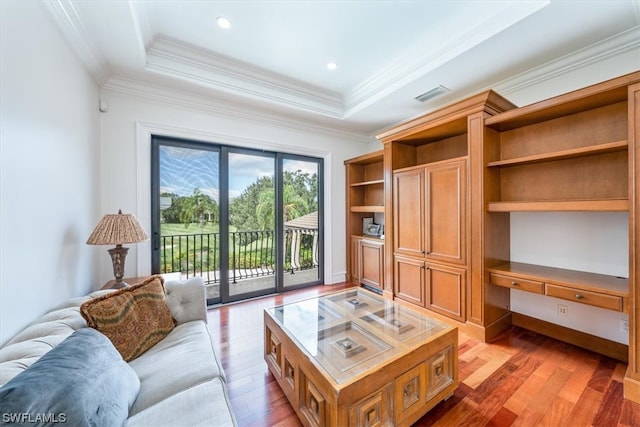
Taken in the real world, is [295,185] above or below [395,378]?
above

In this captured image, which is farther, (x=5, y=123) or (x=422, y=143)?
(x=422, y=143)

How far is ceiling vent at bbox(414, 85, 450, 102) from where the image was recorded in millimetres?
2851

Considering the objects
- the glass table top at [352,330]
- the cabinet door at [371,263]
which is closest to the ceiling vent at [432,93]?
the cabinet door at [371,263]

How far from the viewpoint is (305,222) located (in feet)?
13.5

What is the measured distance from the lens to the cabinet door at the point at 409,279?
2990mm

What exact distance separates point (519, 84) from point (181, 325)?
3.89 metres

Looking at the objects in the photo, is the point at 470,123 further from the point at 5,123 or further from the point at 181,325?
the point at 5,123

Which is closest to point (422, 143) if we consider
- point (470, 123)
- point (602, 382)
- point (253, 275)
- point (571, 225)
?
point (470, 123)

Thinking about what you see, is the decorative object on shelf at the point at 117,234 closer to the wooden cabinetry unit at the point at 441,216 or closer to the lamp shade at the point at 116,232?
the lamp shade at the point at 116,232

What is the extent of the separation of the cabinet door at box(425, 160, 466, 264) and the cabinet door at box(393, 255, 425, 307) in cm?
26

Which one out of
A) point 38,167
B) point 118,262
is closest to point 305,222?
point 118,262

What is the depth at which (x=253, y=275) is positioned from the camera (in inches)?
148

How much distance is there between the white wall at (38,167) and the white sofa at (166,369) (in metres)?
0.18

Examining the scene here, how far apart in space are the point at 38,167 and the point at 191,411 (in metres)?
1.64
